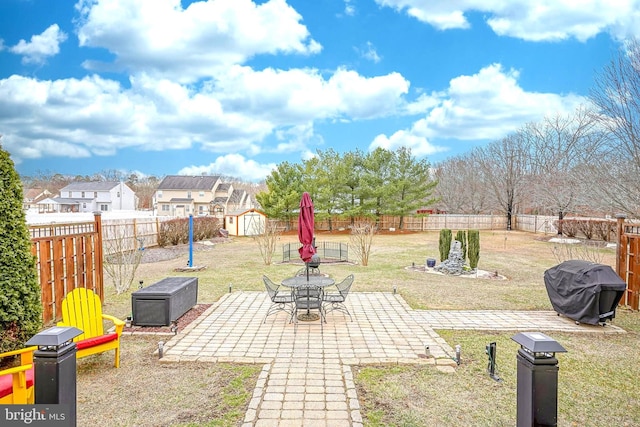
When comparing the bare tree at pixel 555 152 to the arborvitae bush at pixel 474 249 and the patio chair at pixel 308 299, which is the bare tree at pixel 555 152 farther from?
the patio chair at pixel 308 299

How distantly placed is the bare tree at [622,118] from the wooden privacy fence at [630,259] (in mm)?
4825

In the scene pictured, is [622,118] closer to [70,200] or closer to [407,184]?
[407,184]

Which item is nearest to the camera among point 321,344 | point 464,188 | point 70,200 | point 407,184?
point 321,344

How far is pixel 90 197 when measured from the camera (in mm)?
47344

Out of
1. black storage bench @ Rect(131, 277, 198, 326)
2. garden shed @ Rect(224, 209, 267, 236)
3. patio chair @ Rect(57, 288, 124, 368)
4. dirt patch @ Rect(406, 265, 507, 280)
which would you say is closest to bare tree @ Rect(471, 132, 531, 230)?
garden shed @ Rect(224, 209, 267, 236)

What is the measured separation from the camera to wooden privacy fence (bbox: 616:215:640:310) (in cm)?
752

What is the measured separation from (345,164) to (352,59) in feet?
34.7

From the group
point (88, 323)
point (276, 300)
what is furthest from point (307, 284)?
point (88, 323)

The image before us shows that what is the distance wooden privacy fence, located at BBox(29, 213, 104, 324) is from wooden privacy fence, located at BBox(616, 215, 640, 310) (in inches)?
435

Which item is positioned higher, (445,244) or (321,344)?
(445,244)

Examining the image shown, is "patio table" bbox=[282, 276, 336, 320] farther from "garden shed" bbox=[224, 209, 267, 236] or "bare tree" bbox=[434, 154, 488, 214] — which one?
"bare tree" bbox=[434, 154, 488, 214]

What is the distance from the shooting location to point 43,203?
4591 cm

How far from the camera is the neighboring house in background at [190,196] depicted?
45750 mm

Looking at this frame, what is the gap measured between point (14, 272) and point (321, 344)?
4.25 meters
